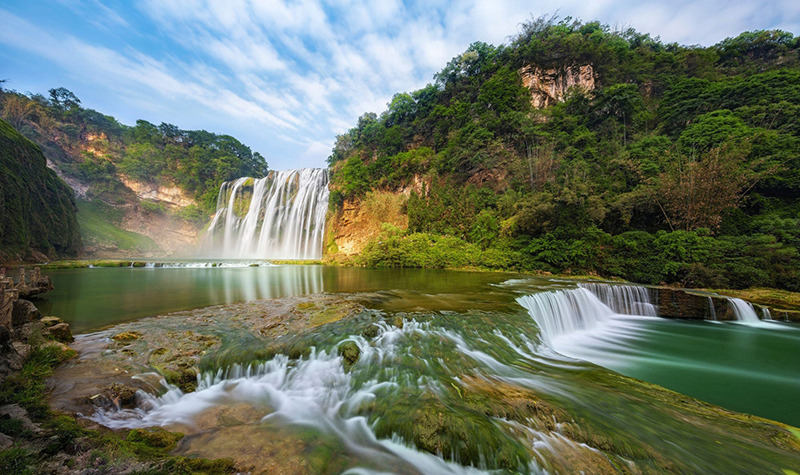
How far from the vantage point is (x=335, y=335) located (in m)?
4.15

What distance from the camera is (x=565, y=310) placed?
22.0ft

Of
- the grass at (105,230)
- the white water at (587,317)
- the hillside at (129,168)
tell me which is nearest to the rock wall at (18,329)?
the white water at (587,317)

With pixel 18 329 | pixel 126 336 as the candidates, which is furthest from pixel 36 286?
pixel 126 336

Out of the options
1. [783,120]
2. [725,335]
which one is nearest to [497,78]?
[783,120]

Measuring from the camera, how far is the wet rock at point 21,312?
3.36 meters

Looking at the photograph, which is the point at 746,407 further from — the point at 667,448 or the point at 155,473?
the point at 155,473

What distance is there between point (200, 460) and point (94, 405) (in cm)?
144

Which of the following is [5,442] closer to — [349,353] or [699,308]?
[349,353]

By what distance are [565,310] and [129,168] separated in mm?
54639

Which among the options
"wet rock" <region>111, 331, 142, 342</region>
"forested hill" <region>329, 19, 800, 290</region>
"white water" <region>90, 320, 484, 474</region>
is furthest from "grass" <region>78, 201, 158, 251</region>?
"white water" <region>90, 320, 484, 474</region>

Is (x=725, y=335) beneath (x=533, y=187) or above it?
beneath

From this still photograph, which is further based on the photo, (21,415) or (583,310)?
(583,310)

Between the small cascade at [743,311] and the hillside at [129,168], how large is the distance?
4471 centimetres

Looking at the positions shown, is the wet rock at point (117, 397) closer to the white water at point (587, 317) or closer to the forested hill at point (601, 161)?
the white water at point (587, 317)
